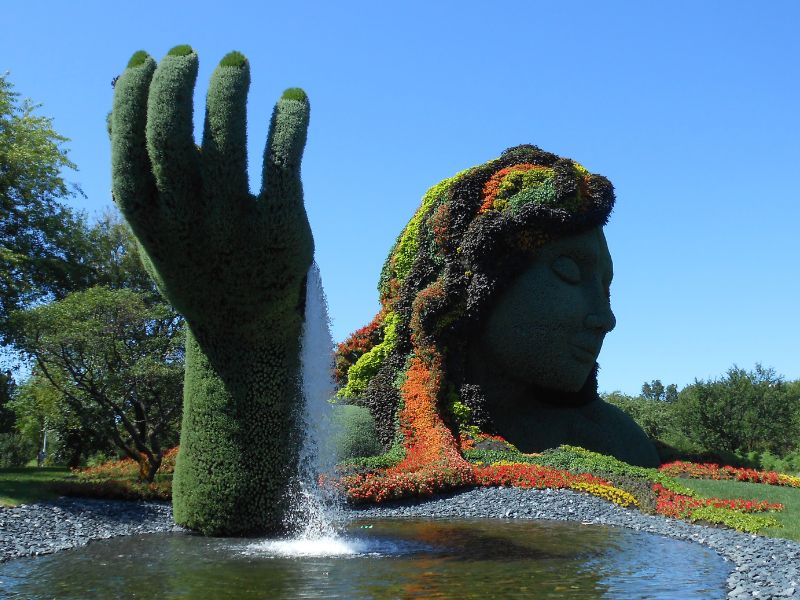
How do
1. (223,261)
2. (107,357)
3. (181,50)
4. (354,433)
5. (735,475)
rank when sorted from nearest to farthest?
(181,50), (223,261), (354,433), (735,475), (107,357)

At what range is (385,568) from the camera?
720 centimetres

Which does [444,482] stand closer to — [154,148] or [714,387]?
[154,148]

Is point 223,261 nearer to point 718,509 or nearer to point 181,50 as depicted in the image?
point 181,50

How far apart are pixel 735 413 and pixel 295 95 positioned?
78.5 feet

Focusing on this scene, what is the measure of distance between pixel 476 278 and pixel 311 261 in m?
8.54

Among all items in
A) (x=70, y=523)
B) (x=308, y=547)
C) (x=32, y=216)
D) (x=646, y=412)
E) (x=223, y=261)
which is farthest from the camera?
(x=646, y=412)

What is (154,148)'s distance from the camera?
741cm

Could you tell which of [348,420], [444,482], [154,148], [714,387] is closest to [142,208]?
[154,148]

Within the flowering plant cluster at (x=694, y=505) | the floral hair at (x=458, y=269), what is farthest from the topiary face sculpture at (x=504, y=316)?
the flowering plant cluster at (x=694, y=505)

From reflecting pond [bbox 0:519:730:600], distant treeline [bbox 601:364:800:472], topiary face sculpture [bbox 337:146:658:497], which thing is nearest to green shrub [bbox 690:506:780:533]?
reflecting pond [bbox 0:519:730:600]

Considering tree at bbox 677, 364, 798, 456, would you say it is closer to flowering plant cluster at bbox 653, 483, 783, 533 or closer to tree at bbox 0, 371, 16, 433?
flowering plant cluster at bbox 653, 483, 783, 533

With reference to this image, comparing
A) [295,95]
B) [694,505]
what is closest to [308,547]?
[295,95]

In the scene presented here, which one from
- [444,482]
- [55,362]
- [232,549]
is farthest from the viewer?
[55,362]

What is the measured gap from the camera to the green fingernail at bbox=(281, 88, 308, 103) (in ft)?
26.1
